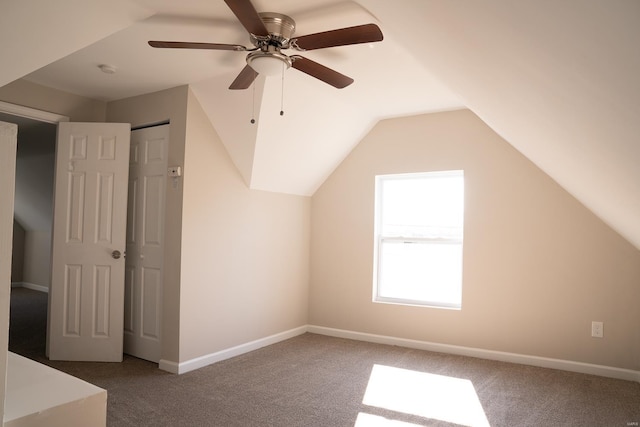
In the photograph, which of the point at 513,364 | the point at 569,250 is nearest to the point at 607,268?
the point at 569,250

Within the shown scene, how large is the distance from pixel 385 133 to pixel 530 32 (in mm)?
3770

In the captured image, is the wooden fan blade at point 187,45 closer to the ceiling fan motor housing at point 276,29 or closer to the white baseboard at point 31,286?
the ceiling fan motor housing at point 276,29

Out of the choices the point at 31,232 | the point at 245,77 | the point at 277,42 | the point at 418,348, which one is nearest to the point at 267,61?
the point at 277,42

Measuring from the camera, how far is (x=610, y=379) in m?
3.53

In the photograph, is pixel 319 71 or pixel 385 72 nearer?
pixel 319 71

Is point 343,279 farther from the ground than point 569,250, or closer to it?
closer to it

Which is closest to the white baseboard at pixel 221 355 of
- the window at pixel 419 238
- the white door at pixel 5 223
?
the window at pixel 419 238

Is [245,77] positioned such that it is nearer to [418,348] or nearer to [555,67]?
[555,67]

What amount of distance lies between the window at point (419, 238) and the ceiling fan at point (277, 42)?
2152 mm

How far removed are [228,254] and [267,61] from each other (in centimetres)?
208

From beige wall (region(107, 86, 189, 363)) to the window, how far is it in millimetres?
2219

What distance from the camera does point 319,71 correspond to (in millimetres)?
2666

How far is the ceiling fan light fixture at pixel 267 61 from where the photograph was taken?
2453 millimetres

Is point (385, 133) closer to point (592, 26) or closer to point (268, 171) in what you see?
point (268, 171)
